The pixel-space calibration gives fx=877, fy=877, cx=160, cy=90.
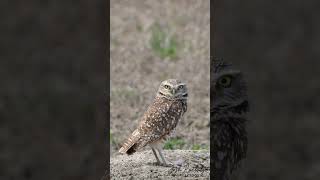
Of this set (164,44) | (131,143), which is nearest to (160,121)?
(131,143)

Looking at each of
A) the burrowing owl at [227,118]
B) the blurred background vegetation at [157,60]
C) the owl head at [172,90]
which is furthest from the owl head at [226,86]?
the blurred background vegetation at [157,60]

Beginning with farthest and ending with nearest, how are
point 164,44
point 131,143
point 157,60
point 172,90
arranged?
point 164,44, point 157,60, point 172,90, point 131,143

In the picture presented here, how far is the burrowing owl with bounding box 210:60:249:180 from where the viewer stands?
16.7 ft

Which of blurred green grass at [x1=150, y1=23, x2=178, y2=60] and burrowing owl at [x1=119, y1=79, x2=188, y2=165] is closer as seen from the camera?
burrowing owl at [x1=119, y1=79, x2=188, y2=165]

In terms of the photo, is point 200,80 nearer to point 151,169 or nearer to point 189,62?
point 189,62

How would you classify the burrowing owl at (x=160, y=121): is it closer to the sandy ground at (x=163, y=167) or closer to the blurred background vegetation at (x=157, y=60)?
the sandy ground at (x=163, y=167)

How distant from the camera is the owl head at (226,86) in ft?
16.7

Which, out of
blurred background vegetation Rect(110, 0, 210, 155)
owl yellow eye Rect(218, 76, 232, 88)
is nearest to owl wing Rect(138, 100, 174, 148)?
owl yellow eye Rect(218, 76, 232, 88)

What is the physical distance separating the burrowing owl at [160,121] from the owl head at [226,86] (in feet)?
0.84

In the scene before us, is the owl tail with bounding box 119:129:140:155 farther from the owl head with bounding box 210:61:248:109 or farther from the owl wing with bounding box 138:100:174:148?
the owl head with bounding box 210:61:248:109

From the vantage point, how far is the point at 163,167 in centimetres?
529

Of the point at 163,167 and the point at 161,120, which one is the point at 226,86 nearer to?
the point at 161,120

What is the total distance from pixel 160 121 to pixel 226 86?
441mm

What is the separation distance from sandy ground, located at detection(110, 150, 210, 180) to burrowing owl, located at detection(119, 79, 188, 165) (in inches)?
4.2
